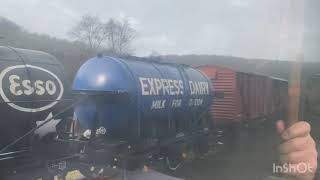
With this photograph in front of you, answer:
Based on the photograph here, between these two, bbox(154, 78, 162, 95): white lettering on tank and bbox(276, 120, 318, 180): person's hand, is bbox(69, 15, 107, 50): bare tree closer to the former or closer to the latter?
bbox(154, 78, 162, 95): white lettering on tank

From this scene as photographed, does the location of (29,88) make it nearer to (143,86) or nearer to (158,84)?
(143,86)

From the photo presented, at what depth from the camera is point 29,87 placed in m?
6.04

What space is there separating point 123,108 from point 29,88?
199 cm

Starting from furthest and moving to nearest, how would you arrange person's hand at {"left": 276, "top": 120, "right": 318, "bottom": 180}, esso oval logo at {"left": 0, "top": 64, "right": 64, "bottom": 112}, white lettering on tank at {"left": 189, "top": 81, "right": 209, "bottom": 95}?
white lettering on tank at {"left": 189, "top": 81, "right": 209, "bottom": 95} < esso oval logo at {"left": 0, "top": 64, "right": 64, "bottom": 112} < person's hand at {"left": 276, "top": 120, "right": 318, "bottom": 180}

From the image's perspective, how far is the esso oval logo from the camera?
5711mm

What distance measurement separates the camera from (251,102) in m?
14.0

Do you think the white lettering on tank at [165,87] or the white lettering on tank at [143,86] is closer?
the white lettering on tank at [143,86]

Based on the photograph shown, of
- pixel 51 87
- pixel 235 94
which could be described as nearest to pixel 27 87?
pixel 51 87

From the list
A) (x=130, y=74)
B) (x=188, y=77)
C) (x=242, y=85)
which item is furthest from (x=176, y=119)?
(x=242, y=85)

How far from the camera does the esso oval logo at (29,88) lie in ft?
18.7

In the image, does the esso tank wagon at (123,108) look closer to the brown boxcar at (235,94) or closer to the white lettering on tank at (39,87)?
the white lettering on tank at (39,87)
